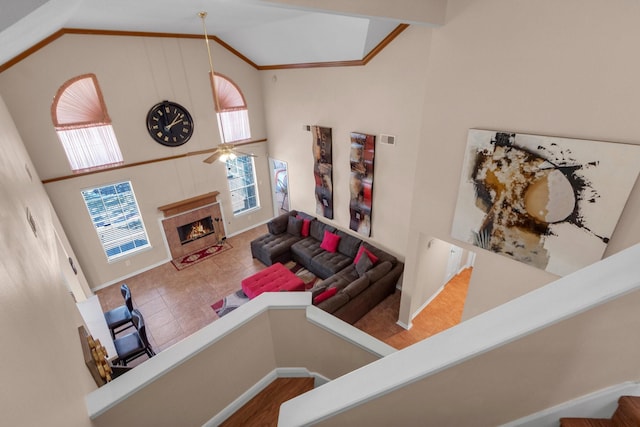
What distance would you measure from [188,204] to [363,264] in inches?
189

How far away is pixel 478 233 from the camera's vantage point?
362 centimetres

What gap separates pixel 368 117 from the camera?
5.86 m

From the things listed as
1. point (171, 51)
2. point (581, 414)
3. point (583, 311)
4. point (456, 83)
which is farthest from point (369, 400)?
point (171, 51)

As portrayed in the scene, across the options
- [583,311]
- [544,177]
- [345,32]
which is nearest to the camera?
[583,311]

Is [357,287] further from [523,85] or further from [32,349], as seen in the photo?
[32,349]

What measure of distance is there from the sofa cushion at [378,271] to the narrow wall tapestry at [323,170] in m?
2.06

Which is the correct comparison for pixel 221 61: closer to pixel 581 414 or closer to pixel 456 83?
pixel 456 83

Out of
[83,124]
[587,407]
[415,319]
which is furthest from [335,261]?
[83,124]

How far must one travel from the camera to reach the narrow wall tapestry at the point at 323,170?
6.85 m

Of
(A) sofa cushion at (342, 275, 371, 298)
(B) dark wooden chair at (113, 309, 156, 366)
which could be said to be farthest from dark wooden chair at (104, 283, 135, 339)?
(A) sofa cushion at (342, 275, 371, 298)

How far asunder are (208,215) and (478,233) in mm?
6765

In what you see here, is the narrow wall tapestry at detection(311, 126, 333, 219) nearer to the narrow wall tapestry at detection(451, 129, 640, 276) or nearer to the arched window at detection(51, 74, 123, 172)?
the narrow wall tapestry at detection(451, 129, 640, 276)

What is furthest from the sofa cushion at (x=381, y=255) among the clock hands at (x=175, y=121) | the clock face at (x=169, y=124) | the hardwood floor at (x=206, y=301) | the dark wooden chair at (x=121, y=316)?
the clock hands at (x=175, y=121)

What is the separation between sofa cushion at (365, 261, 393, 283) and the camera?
224 inches
